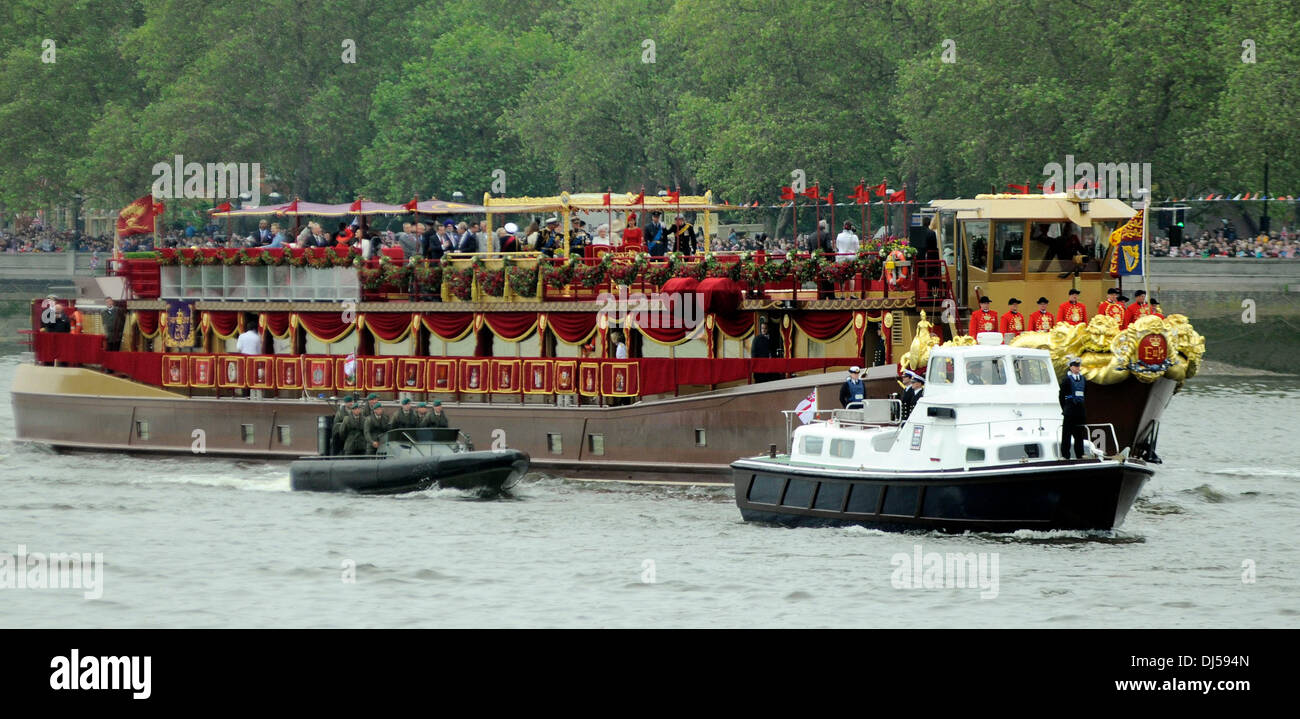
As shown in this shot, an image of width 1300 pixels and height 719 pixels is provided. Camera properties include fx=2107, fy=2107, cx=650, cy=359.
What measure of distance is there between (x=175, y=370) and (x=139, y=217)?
12.6ft

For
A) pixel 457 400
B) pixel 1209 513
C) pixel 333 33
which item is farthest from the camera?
pixel 333 33

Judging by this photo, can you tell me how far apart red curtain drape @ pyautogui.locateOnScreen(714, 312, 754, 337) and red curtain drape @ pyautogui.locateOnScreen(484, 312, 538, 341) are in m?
4.51

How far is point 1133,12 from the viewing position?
7725 cm

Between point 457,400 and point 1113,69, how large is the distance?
40.9 m

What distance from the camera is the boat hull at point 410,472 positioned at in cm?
4097

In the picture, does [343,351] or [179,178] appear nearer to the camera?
[343,351]

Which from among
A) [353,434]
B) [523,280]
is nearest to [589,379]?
[523,280]

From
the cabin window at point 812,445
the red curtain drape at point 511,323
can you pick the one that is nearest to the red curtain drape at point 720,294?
the red curtain drape at point 511,323

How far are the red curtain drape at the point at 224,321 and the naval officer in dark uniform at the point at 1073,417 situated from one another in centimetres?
2206

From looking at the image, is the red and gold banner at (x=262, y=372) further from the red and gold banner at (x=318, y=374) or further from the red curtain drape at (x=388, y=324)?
the red curtain drape at (x=388, y=324)

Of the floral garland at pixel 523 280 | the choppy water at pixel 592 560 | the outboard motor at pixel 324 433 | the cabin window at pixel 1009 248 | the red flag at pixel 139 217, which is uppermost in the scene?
the red flag at pixel 139 217

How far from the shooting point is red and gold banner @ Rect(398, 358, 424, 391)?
153ft

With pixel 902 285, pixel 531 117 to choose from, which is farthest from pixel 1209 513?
pixel 531 117
